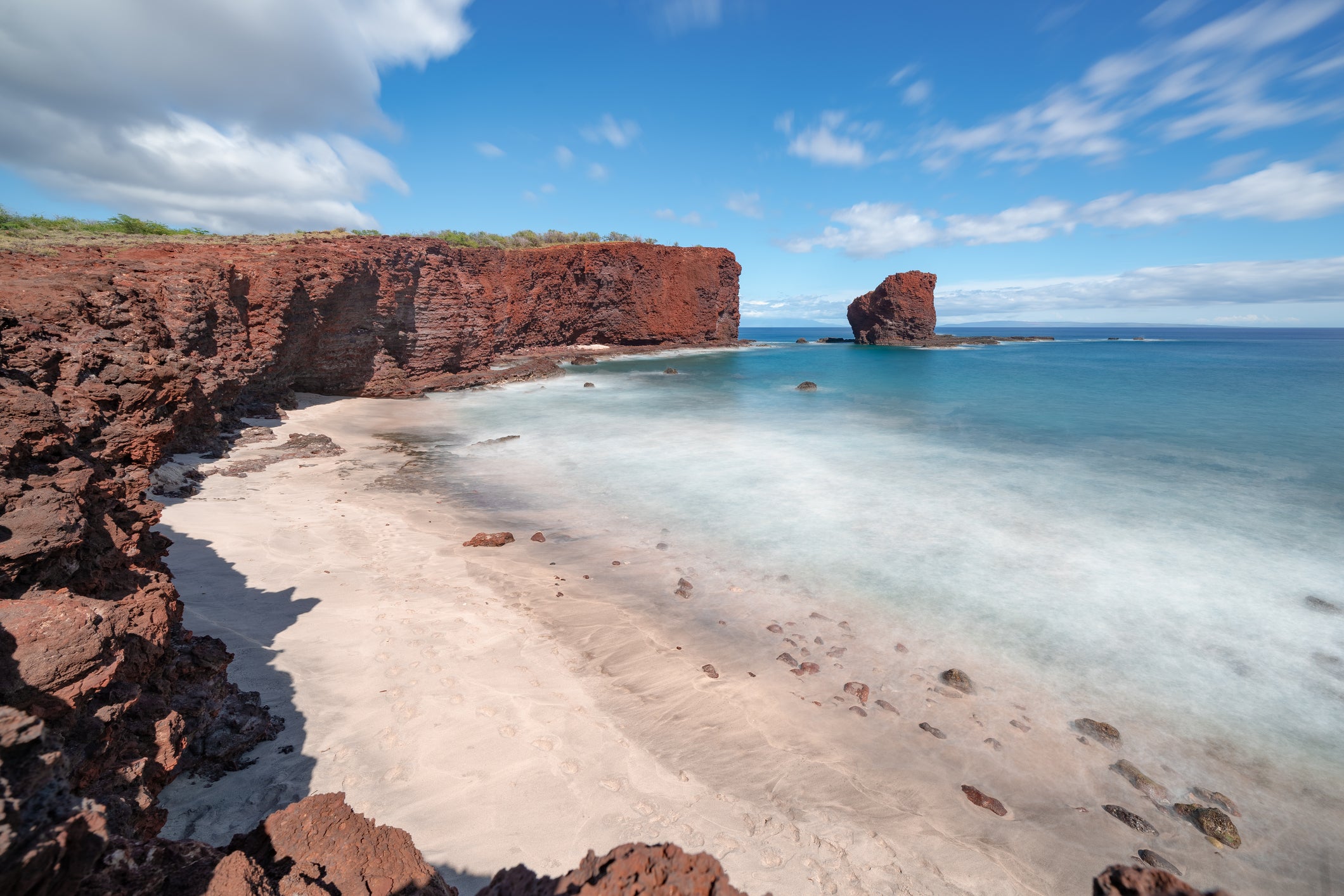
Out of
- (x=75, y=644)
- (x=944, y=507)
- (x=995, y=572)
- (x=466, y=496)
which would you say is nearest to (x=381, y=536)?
(x=466, y=496)

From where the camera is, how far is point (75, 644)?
219cm

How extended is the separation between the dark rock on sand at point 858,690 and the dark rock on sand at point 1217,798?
2464mm

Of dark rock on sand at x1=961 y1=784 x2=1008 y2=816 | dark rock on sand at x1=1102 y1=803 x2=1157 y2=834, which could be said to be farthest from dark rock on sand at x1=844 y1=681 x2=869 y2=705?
dark rock on sand at x1=1102 y1=803 x2=1157 y2=834

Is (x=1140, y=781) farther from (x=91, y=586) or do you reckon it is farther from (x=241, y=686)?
(x=91, y=586)

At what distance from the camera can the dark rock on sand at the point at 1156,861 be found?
3.66 metres

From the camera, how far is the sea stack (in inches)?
2633

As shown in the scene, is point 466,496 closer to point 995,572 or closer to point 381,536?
point 381,536

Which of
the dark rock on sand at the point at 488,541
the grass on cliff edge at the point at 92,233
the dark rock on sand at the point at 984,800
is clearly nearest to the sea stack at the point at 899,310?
the grass on cliff edge at the point at 92,233

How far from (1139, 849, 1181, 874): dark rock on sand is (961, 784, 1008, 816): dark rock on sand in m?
0.81

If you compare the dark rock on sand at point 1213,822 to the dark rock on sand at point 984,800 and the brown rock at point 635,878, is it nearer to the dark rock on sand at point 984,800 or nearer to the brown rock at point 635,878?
the dark rock on sand at point 984,800

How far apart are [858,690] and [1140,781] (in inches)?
85.5

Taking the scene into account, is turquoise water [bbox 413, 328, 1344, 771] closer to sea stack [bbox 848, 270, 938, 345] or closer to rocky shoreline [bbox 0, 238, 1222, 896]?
rocky shoreline [bbox 0, 238, 1222, 896]

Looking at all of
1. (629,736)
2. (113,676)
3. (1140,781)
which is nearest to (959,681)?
(1140,781)

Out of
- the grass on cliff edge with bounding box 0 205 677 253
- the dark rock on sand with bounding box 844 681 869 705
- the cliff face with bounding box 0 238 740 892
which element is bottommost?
the dark rock on sand with bounding box 844 681 869 705
